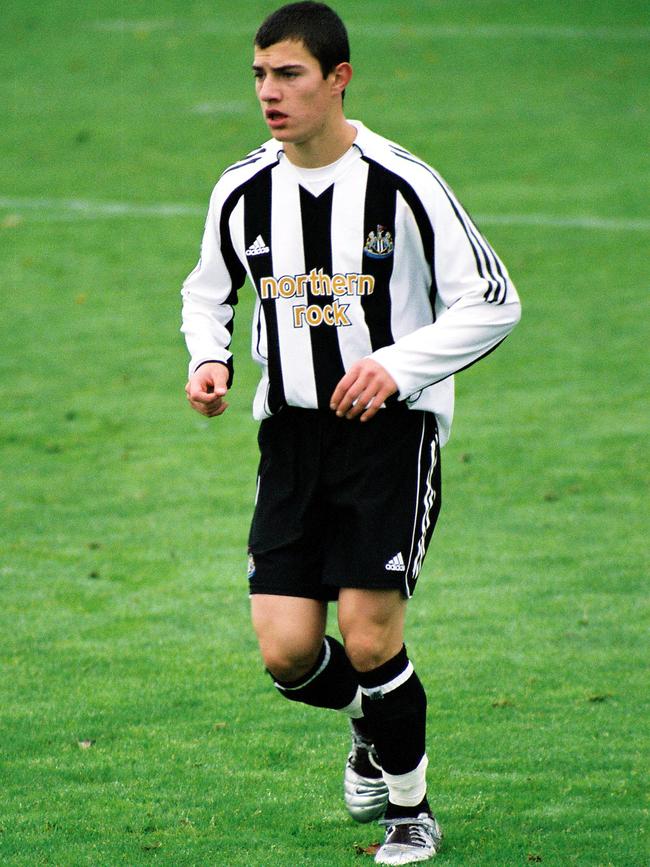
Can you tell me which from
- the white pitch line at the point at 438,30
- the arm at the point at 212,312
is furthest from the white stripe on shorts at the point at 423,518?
the white pitch line at the point at 438,30

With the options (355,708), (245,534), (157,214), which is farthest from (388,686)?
(157,214)

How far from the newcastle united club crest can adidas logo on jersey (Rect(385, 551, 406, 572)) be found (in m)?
0.85

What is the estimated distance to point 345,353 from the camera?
14.3ft

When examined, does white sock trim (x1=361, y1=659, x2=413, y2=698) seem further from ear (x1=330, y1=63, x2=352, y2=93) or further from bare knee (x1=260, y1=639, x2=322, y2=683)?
ear (x1=330, y1=63, x2=352, y2=93)

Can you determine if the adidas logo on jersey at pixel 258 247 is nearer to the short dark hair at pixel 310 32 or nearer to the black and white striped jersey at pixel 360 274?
the black and white striped jersey at pixel 360 274

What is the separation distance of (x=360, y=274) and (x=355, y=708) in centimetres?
142

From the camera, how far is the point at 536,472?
9.37 metres

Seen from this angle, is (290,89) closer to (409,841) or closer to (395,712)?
(395,712)

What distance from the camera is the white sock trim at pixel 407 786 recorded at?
449 cm

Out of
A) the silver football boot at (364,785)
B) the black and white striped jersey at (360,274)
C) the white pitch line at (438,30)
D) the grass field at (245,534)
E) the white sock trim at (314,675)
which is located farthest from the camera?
the white pitch line at (438,30)

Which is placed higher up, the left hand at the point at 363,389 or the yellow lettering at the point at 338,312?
the yellow lettering at the point at 338,312

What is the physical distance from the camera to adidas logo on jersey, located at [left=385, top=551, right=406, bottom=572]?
4328mm

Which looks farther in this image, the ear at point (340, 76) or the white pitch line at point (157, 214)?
the white pitch line at point (157, 214)

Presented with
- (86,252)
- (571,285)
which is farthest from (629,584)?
(86,252)
